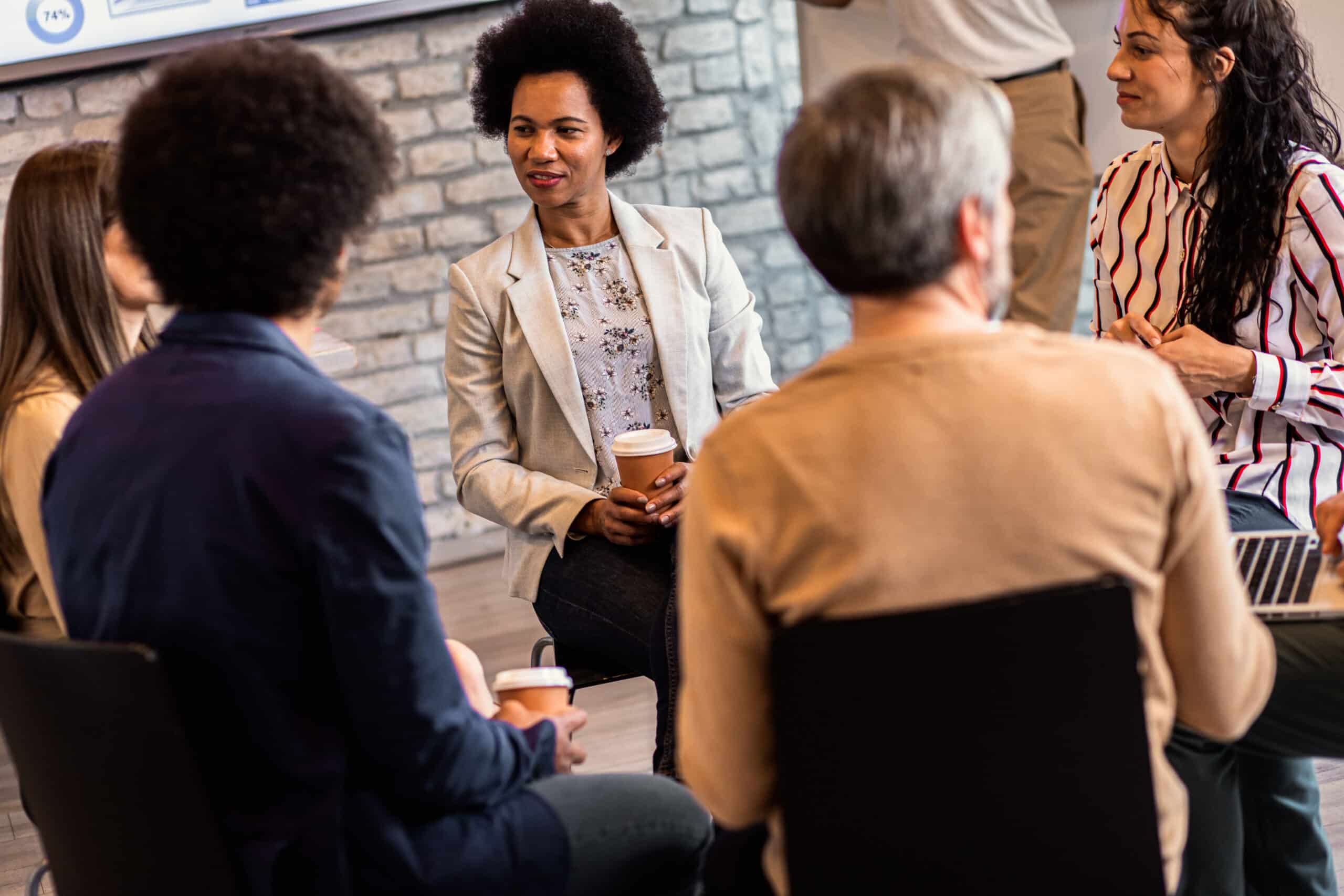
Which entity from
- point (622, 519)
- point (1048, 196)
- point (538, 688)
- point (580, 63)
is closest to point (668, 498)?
point (622, 519)

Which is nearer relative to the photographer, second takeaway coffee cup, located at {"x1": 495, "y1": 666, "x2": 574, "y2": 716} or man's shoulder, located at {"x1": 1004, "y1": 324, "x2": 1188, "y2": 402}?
man's shoulder, located at {"x1": 1004, "y1": 324, "x2": 1188, "y2": 402}

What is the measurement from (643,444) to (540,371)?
35cm

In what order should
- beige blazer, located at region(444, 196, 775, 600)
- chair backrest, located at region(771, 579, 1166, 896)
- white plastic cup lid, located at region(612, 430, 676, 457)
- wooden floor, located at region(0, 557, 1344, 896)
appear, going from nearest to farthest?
chair backrest, located at region(771, 579, 1166, 896) < white plastic cup lid, located at region(612, 430, 676, 457) < beige blazer, located at region(444, 196, 775, 600) < wooden floor, located at region(0, 557, 1344, 896)

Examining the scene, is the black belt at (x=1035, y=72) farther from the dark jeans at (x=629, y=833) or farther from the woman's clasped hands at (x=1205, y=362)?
the dark jeans at (x=629, y=833)

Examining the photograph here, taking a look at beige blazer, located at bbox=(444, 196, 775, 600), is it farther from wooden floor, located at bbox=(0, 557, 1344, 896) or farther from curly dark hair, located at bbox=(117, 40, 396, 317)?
curly dark hair, located at bbox=(117, 40, 396, 317)

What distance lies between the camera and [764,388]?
8.25ft

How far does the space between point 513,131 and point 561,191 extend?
162 mm

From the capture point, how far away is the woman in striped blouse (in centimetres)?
190

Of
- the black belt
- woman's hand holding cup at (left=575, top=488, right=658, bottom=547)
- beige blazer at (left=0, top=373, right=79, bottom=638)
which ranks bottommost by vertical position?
woman's hand holding cup at (left=575, top=488, right=658, bottom=547)

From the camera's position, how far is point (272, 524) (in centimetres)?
121

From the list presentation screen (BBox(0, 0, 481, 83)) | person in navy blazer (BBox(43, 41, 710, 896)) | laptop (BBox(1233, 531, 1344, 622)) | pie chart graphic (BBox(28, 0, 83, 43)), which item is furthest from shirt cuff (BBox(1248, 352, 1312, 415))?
pie chart graphic (BBox(28, 0, 83, 43))

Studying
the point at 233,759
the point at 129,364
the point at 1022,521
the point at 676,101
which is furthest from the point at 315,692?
the point at 676,101

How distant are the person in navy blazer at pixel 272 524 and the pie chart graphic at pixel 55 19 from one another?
2.98 meters

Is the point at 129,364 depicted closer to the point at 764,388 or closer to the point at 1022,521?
the point at 1022,521
